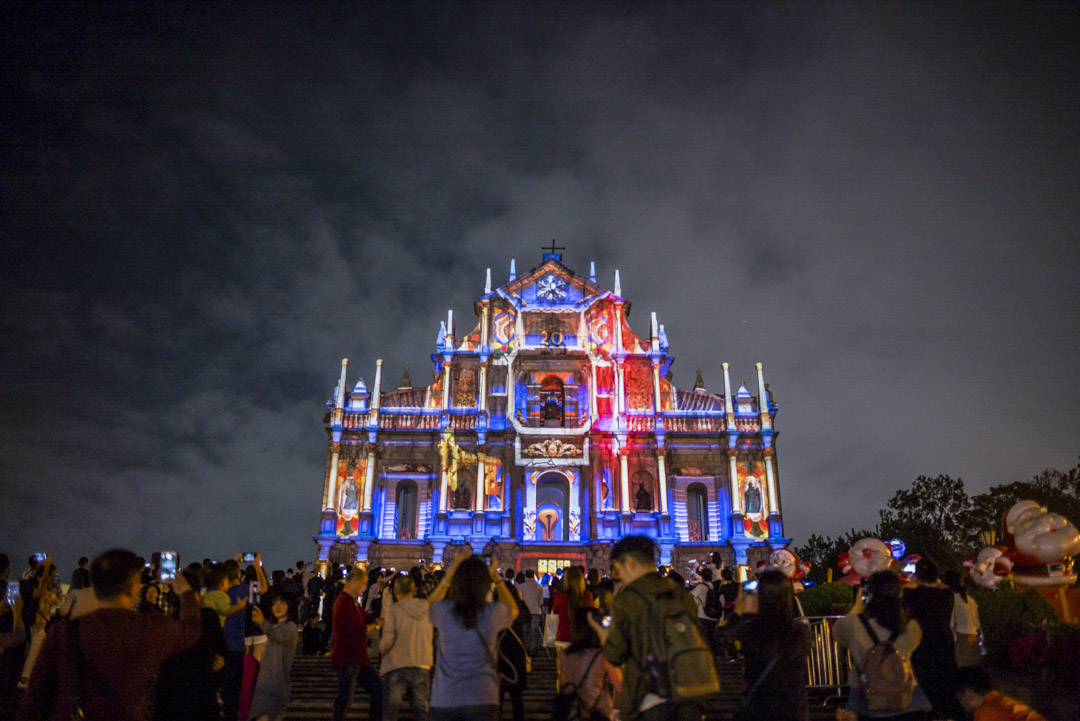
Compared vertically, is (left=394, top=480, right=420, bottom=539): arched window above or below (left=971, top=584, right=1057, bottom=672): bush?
above

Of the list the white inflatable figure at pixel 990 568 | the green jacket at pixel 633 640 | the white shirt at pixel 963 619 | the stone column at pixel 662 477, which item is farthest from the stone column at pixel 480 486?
the green jacket at pixel 633 640

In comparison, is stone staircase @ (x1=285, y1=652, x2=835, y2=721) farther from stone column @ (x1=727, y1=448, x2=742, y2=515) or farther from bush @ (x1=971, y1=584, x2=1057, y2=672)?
stone column @ (x1=727, y1=448, x2=742, y2=515)

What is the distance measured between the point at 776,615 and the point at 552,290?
35.1m

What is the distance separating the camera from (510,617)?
577 centimetres

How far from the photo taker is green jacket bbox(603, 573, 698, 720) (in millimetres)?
4727

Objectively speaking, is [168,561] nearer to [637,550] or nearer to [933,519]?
[637,550]

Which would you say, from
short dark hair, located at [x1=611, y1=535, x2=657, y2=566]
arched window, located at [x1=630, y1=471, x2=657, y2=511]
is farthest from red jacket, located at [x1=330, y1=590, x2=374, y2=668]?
arched window, located at [x1=630, y1=471, x2=657, y2=511]

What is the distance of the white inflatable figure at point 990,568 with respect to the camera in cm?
1459

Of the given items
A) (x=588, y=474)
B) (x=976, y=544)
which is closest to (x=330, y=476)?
(x=588, y=474)

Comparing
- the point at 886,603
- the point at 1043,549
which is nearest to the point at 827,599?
the point at 1043,549

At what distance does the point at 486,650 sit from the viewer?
553cm

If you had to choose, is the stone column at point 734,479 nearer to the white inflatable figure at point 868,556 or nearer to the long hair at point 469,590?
the white inflatable figure at point 868,556

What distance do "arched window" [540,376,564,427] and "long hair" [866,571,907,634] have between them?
105 ft

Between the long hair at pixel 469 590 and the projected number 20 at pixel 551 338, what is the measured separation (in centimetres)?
3297
